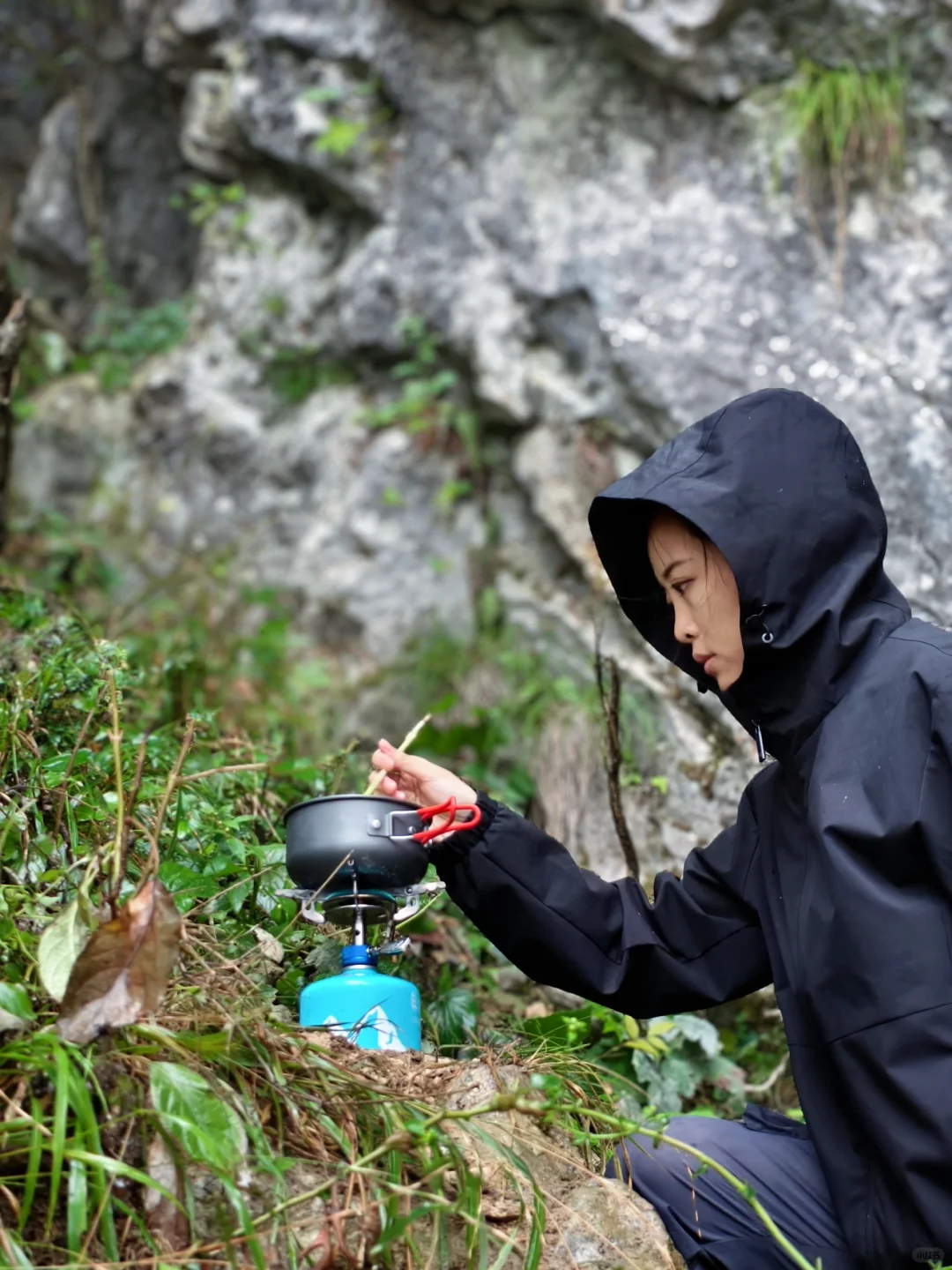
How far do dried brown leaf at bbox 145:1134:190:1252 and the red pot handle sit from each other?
29.9 inches

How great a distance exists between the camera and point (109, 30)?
6.70 m

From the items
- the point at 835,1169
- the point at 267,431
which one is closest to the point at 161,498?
the point at 267,431

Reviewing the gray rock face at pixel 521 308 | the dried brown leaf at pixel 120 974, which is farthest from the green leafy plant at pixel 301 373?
the dried brown leaf at pixel 120 974

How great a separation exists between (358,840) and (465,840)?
258 mm

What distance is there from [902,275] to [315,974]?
133 inches

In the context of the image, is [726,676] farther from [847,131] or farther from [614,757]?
[847,131]

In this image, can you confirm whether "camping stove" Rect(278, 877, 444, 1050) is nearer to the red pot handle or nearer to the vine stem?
the red pot handle

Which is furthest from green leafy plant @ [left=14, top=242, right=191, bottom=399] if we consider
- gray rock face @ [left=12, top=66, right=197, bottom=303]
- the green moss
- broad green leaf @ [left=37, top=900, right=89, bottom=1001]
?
broad green leaf @ [left=37, top=900, right=89, bottom=1001]

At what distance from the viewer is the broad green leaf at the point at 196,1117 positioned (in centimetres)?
178

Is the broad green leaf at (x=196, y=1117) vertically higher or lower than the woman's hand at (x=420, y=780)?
lower

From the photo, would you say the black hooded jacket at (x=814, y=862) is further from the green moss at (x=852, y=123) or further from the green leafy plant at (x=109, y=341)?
the green leafy plant at (x=109, y=341)

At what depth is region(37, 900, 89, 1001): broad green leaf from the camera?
1.83m

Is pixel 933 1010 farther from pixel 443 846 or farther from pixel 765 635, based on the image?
pixel 443 846

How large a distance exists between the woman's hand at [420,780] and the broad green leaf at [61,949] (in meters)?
0.78
